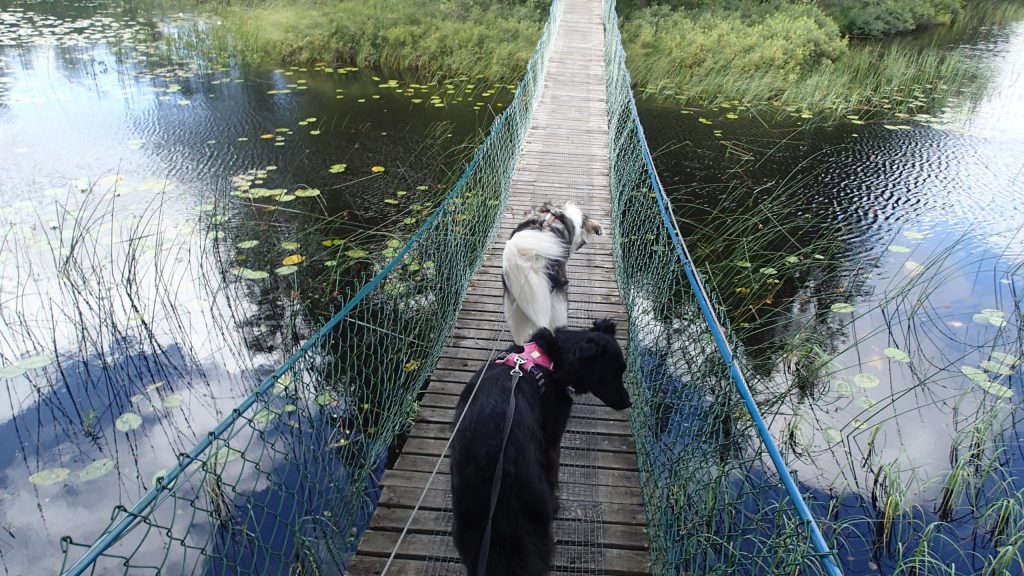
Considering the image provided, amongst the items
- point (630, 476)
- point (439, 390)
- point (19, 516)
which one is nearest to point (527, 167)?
point (439, 390)

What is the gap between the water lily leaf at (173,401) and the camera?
10.2ft

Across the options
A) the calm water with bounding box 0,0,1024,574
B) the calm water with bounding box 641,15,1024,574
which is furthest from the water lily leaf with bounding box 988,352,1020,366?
the calm water with bounding box 0,0,1024,574

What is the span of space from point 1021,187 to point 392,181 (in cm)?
633

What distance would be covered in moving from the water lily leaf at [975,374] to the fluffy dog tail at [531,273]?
106 inches

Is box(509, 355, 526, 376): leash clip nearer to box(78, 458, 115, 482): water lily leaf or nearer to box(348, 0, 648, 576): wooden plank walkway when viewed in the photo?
box(348, 0, 648, 576): wooden plank walkway

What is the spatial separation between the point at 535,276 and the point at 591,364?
482 millimetres

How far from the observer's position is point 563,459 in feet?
6.97

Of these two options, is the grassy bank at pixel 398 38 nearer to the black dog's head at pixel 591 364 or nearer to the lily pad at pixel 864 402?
the lily pad at pixel 864 402

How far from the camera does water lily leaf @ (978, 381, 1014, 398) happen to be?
3047 millimetres

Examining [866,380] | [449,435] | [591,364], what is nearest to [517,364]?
[591,364]

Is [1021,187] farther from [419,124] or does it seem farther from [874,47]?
[874,47]

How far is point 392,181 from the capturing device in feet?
18.3

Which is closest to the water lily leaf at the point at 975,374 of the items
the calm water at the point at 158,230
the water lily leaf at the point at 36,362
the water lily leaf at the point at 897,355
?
the water lily leaf at the point at 897,355

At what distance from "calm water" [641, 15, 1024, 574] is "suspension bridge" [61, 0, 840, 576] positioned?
0.49 metres
